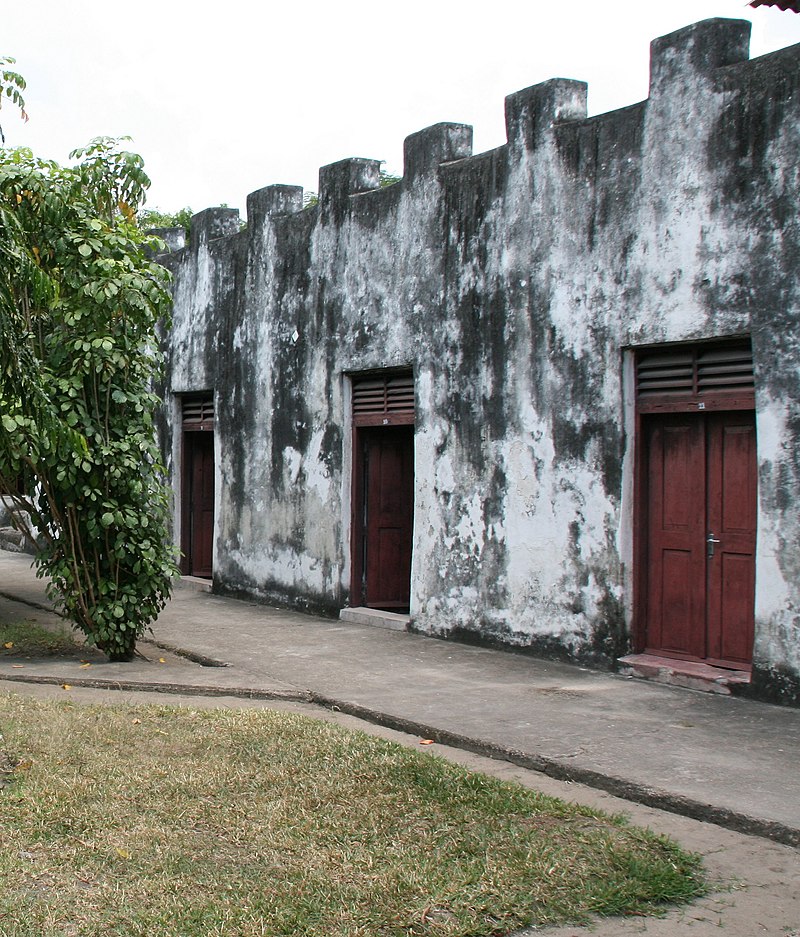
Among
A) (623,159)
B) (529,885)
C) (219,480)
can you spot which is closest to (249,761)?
(529,885)

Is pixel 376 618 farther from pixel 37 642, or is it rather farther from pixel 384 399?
pixel 37 642

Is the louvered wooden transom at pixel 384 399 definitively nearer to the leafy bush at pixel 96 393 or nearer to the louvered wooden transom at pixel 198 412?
the leafy bush at pixel 96 393

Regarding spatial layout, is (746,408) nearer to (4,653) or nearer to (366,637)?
(366,637)

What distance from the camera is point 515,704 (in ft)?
23.9

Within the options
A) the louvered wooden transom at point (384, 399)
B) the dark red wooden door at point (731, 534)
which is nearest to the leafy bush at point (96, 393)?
the louvered wooden transom at point (384, 399)

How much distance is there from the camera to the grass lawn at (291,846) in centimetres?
385

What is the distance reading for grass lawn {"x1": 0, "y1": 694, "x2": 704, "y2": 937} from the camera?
12.6 feet

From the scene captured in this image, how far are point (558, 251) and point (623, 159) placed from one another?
849 mm

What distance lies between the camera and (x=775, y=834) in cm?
489

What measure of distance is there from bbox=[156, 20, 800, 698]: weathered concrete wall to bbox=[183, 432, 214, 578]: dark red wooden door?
7.02 ft

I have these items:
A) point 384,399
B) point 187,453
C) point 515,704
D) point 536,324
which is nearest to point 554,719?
point 515,704

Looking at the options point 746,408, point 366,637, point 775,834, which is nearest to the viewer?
point 775,834

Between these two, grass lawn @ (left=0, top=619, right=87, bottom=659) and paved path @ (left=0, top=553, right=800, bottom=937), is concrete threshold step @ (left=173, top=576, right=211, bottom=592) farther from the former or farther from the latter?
grass lawn @ (left=0, top=619, right=87, bottom=659)

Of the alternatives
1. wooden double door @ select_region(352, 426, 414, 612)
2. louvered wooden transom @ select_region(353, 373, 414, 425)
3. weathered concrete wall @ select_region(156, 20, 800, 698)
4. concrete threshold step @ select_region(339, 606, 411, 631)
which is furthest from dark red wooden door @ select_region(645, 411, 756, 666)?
wooden double door @ select_region(352, 426, 414, 612)
